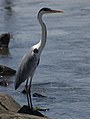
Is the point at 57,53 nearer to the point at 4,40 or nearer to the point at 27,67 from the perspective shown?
the point at 4,40

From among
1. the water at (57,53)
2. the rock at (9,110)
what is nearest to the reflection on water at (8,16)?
the water at (57,53)

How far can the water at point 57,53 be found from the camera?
51.3ft

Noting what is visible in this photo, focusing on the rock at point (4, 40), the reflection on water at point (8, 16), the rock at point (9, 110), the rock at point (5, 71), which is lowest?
the reflection on water at point (8, 16)

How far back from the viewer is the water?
15.6 m

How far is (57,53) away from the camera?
21938 millimetres

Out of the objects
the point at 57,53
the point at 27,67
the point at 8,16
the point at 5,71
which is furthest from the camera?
the point at 8,16

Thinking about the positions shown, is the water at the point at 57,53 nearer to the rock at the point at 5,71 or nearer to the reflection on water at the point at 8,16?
the reflection on water at the point at 8,16

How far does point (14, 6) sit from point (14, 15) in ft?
11.5

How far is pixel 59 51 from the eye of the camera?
22.2 meters

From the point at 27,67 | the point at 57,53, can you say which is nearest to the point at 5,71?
the point at 57,53

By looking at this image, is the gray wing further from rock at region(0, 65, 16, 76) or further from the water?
rock at region(0, 65, 16, 76)

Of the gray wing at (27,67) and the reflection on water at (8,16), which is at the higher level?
the gray wing at (27,67)

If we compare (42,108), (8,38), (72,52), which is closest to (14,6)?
(8,38)

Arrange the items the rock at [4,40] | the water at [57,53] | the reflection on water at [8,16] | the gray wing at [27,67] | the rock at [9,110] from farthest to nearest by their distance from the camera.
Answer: the reflection on water at [8,16] → the rock at [4,40] → the water at [57,53] → the gray wing at [27,67] → the rock at [9,110]
